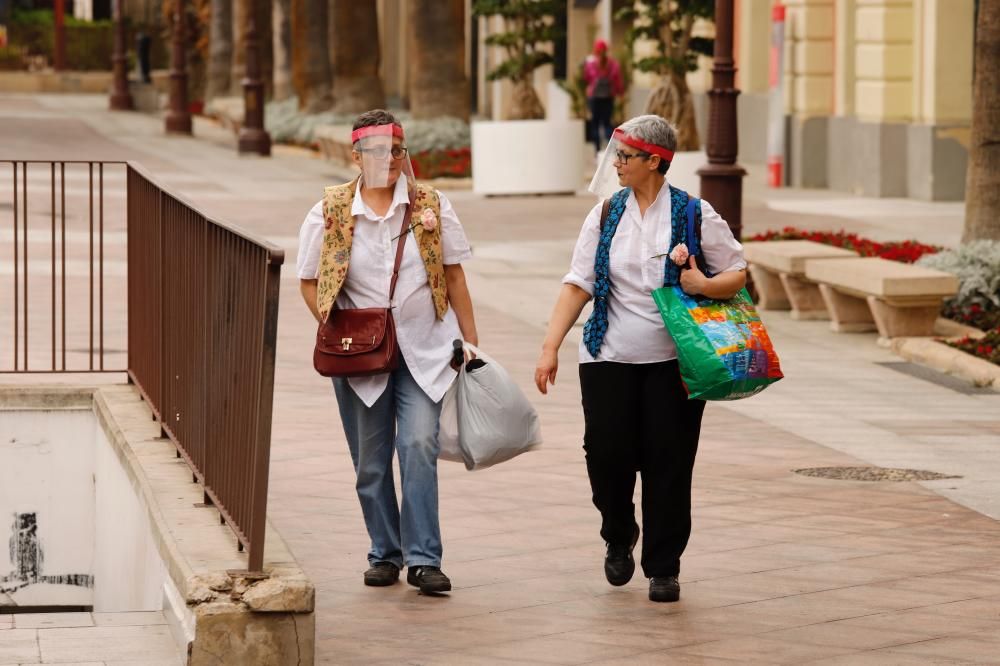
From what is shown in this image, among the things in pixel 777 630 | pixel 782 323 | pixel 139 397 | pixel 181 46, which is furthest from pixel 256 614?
pixel 181 46

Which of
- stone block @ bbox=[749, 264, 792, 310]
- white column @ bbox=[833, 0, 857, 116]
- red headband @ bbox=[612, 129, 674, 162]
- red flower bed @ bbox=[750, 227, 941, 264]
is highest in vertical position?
white column @ bbox=[833, 0, 857, 116]

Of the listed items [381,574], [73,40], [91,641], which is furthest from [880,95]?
[73,40]

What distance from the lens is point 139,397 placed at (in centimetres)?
956

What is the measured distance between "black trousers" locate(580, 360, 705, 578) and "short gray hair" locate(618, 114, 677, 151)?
2.38 feet

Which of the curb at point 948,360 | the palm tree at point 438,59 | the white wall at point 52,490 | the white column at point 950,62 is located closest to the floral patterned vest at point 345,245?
the white wall at point 52,490

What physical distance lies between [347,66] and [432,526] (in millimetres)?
28468

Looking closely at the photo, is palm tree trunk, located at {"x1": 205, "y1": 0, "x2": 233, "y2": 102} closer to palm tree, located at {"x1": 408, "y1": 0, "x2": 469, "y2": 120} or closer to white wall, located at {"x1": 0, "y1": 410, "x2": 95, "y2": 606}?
palm tree, located at {"x1": 408, "y1": 0, "x2": 469, "y2": 120}

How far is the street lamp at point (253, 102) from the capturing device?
35.2 m

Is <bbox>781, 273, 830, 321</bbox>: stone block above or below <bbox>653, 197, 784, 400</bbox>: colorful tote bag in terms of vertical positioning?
below

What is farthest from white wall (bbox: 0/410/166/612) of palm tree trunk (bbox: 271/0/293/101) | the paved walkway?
palm tree trunk (bbox: 271/0/293/101)

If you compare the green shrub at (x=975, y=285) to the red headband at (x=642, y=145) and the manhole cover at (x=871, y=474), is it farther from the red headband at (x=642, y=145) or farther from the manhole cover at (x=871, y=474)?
the red headband at (x=642, y=145)

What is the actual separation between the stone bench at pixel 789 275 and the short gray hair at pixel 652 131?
316 inches

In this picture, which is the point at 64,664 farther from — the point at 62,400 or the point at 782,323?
the point at 782,323

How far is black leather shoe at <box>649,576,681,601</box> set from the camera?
6812 mm
